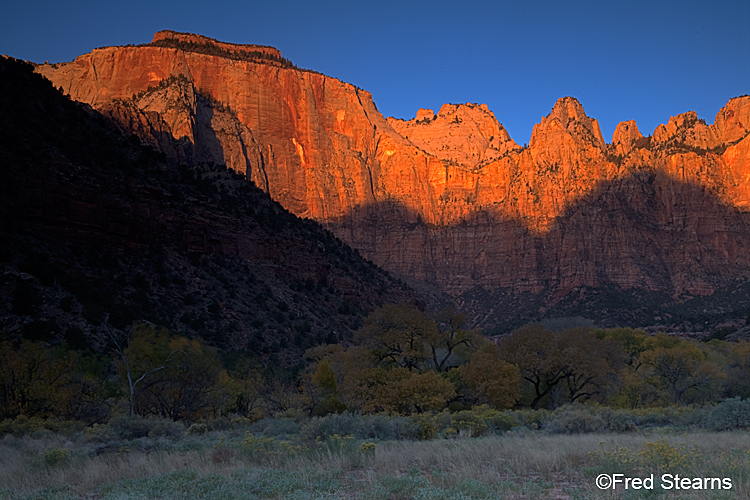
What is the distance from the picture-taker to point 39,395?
76.4ft

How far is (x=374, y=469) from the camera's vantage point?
11.9 meters

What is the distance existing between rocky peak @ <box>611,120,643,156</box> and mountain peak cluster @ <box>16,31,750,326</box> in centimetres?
47

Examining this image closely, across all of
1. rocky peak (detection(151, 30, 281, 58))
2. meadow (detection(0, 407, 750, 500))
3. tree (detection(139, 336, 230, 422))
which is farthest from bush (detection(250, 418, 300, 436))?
rocky peak (detection(151, 30, 281, 58))

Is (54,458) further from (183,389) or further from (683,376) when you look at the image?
(683,376)

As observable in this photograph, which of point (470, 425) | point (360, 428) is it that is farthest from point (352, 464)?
point (470, 425)

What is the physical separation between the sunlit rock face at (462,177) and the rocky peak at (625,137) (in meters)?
0.51

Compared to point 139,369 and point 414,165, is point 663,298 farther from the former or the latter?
point 139,369

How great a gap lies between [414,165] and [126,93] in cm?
6544

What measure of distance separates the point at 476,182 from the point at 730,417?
421 feet

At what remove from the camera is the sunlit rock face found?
11256cm

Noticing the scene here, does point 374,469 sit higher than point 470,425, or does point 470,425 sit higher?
point 374,469

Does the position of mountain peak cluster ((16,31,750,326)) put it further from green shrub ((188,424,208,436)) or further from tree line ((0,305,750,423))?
green shrub ((188,424,208,436))

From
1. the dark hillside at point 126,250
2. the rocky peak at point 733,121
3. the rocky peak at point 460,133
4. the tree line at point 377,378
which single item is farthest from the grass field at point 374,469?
the rocky peak at point 460,133

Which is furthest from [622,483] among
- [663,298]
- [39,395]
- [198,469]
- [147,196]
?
[663,298]
